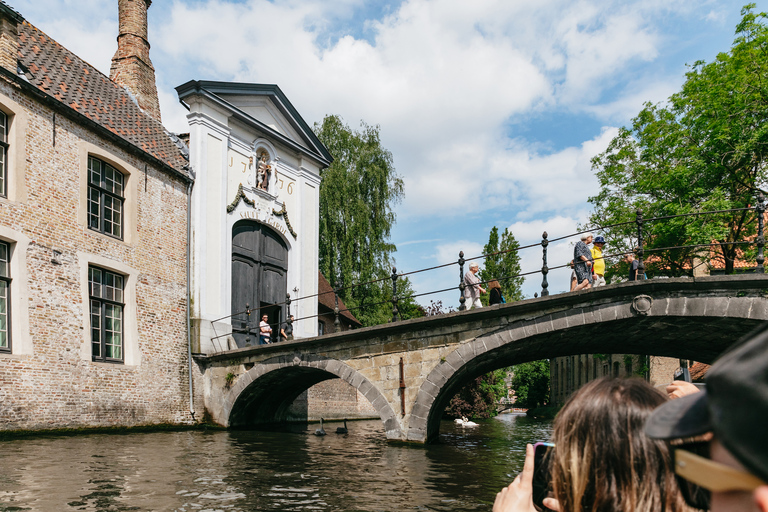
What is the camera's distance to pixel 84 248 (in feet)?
37.0

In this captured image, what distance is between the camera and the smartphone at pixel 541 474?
1.16 metres

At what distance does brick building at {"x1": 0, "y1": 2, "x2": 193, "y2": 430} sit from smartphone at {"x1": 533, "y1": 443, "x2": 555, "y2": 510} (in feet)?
33.8

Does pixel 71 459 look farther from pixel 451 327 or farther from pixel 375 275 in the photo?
pixel 375 275

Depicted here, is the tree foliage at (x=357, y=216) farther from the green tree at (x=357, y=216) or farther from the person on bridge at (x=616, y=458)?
the person on bridge at (x=616, y=458)

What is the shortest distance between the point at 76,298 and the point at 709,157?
47.7 feet

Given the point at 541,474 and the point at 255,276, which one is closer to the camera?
the point at 541,474

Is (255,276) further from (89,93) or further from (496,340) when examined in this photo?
(496,340)

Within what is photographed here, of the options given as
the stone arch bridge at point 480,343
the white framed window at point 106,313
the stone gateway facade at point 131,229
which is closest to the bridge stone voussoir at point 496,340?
the stone arch bridge at point 480,343

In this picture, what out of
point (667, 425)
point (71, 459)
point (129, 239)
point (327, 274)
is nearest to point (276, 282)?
point (129, 239)

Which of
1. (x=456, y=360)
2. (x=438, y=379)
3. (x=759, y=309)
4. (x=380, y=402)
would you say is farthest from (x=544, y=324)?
(x=380, y=402)

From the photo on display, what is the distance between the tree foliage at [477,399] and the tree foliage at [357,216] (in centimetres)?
421

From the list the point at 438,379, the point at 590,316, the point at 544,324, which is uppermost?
the point at 590,316

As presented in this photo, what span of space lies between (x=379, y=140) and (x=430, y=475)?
18.8 meters

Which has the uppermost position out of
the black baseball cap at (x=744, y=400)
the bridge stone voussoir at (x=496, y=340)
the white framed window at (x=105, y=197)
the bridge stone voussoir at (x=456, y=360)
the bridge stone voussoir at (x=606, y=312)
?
the white framed window at (x=105, y=197)
